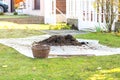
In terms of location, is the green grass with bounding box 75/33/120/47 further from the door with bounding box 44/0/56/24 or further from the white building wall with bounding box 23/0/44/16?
the white building wall with bounding box 23/0/44/16

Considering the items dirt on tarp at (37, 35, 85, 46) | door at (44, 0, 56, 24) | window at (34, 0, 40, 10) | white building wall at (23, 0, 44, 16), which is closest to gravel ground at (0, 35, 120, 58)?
dirt on tarp at (37, 35, 85, 46)

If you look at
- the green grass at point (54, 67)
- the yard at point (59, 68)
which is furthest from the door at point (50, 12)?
the green grass at point (54, 67)

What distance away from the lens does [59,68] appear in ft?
24.7

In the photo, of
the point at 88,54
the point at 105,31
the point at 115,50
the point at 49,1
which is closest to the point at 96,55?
the point at 88,54

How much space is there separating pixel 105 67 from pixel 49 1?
12829 millimetres

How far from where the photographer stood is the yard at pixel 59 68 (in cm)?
684

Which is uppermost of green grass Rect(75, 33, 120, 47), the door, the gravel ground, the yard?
the door

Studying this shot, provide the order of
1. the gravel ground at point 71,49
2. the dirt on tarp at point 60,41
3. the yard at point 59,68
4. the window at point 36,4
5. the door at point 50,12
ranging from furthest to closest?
the window at point 36,4
the door at point 50,12
the dirt on tarp at point 60,41
the gravel ground at point 71,49
the yard at point 59,68

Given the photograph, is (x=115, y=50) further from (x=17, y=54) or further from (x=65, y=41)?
(x=17, y=54)

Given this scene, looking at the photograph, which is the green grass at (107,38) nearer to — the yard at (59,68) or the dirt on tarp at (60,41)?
the dirt on tarp at (60,41)

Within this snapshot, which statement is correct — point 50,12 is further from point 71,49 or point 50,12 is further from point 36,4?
point 71,49

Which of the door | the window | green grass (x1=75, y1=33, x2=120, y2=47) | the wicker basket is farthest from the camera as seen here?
the window

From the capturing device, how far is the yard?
684 cm

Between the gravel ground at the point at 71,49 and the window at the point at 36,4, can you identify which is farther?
the window at the point at 36,4
